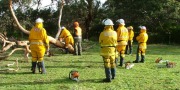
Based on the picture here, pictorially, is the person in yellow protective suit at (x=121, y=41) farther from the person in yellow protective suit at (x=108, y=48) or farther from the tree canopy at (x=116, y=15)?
the tree canopy at (x=116, y=15)

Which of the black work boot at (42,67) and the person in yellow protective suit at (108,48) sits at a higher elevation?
the person in yellow protective suit at (108,48)

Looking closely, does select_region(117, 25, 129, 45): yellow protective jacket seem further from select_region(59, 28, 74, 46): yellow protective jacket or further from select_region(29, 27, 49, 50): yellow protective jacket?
select_region(59, 28, 74, 46): yellow protective jacket

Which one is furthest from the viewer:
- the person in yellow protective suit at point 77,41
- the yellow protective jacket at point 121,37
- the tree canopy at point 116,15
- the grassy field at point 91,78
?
the tree canopy at point 116,15

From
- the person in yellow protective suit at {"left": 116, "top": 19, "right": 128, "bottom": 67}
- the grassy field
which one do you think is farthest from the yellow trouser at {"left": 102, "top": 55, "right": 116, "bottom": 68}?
the person in yellow protective suit at {"left": 116, "top": 19, "right": 128, "bottom": 67}

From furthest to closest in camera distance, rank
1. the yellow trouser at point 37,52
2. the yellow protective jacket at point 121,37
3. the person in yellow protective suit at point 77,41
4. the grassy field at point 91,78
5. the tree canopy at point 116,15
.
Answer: the tree canopy at point 116,15
the person in yellow protective suit at point 77,41
the yellow protective jacket at point 121,37
the yellow trouser at point 37,52
the grassy field at point 91,78

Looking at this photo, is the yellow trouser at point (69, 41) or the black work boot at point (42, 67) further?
the yellow trouser at point (69, 41)

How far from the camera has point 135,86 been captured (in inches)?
367

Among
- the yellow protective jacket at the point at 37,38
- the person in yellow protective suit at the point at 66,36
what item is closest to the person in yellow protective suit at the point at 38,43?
the yellow protective jacket at the point at 37,38

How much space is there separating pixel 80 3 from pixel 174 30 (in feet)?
31.6

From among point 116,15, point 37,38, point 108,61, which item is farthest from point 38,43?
point 116,15

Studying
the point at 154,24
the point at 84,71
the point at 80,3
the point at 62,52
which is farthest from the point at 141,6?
the point at 84,71

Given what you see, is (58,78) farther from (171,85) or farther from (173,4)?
(173,4)

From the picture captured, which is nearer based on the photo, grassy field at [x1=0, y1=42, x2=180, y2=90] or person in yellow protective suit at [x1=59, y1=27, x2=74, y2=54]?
grassy field at [x1=0, y1=42, x2=180, y2=90]

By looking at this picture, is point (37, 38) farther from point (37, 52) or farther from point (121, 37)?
point (121, 37)
